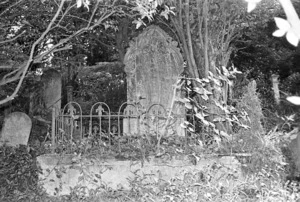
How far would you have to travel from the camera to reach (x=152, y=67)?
312 inches

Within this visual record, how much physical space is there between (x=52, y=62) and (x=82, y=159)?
5.13 meters

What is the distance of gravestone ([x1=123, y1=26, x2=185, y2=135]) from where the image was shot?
7832mm

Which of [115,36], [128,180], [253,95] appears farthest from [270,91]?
[128,180]

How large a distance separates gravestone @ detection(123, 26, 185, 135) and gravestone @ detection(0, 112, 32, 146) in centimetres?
191

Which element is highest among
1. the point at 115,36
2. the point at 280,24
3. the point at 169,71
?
the point at 115,36

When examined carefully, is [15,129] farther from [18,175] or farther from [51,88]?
[51,88]

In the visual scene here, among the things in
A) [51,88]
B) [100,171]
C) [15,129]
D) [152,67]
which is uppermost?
[152,67]

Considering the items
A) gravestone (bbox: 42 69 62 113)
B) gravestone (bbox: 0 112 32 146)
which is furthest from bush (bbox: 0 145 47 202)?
gravestone (bbox: 42 69 62 113)

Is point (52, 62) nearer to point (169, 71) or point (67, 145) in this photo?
point (169, 71)

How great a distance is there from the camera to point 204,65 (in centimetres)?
768

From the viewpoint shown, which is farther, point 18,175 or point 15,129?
point 15,129

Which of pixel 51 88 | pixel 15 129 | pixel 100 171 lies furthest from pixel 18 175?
pixel 51 88

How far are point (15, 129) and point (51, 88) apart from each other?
223cm

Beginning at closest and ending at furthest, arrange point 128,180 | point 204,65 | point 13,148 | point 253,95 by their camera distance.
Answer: point 128,180
point 253,95
point 13,148
point 204,65
